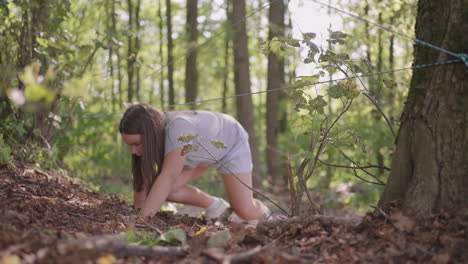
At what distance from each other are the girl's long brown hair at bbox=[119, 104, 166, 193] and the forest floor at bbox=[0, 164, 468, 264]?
0.97 m

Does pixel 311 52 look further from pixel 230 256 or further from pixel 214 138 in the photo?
pixel 214 138

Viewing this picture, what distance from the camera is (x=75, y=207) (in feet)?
9.11

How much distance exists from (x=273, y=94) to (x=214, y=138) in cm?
580

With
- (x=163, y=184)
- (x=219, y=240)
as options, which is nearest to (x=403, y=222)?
(x=219, y=240)

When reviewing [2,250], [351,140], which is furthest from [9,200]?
[351,140]

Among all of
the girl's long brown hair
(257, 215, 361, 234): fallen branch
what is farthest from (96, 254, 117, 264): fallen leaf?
the girl's long brown hair

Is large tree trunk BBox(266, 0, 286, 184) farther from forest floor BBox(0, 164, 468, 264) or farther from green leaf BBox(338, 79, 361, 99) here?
forest floor BBox(0, 164, 468, 264)

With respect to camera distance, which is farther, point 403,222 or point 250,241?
point 250,241

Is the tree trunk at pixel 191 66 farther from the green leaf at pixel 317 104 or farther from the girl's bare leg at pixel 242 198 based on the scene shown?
the green leaf at pixel 317 104

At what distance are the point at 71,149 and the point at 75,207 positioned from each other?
8.54 ft

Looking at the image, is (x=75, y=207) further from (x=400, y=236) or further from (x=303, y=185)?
(x=400, y=236)

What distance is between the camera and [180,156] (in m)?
3.39

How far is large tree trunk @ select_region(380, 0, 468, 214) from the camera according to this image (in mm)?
1950

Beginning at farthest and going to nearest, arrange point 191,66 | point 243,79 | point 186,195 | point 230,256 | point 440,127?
point 191,66, point 243,79, point 186,195, point 440,127, point 230,256
